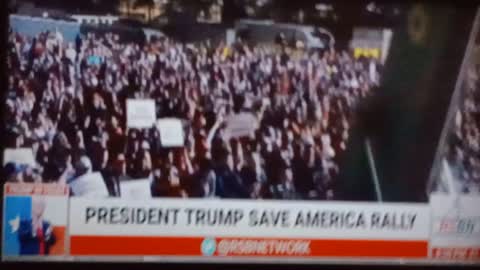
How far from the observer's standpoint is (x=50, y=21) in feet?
4.58

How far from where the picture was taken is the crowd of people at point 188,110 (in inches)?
55.1

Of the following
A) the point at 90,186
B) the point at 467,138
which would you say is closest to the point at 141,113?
the point at 90,186

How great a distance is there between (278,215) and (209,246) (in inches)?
6.0

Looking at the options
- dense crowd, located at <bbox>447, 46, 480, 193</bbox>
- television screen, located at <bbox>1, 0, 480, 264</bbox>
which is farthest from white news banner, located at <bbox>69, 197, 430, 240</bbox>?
dense crowd, located at <bbox>447, 46, 480, 193</bbox>

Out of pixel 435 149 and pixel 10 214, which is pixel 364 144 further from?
pixel 10 214

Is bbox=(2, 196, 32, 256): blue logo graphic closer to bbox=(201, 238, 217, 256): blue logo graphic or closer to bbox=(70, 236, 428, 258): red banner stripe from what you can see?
bbox=(70, 236, 428, 258): red banner stripe

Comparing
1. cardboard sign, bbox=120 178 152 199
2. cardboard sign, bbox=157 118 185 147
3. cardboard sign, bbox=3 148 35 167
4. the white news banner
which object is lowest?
the white news banner

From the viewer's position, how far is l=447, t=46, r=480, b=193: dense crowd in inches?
60.1

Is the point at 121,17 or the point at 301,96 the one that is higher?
the point at 121,17

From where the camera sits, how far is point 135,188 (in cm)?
143

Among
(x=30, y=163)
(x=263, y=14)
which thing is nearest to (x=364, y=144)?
(x=263, y=14)

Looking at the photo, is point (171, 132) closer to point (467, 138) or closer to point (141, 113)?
point (141, 113)

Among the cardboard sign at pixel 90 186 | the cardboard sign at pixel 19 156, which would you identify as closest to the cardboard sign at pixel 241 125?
the cardboard sign at pixel 90 186

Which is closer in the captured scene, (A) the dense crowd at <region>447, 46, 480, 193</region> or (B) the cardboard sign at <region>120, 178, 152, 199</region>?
(B) the cardboard sign at <region>120, 178, 152, 199</region>
